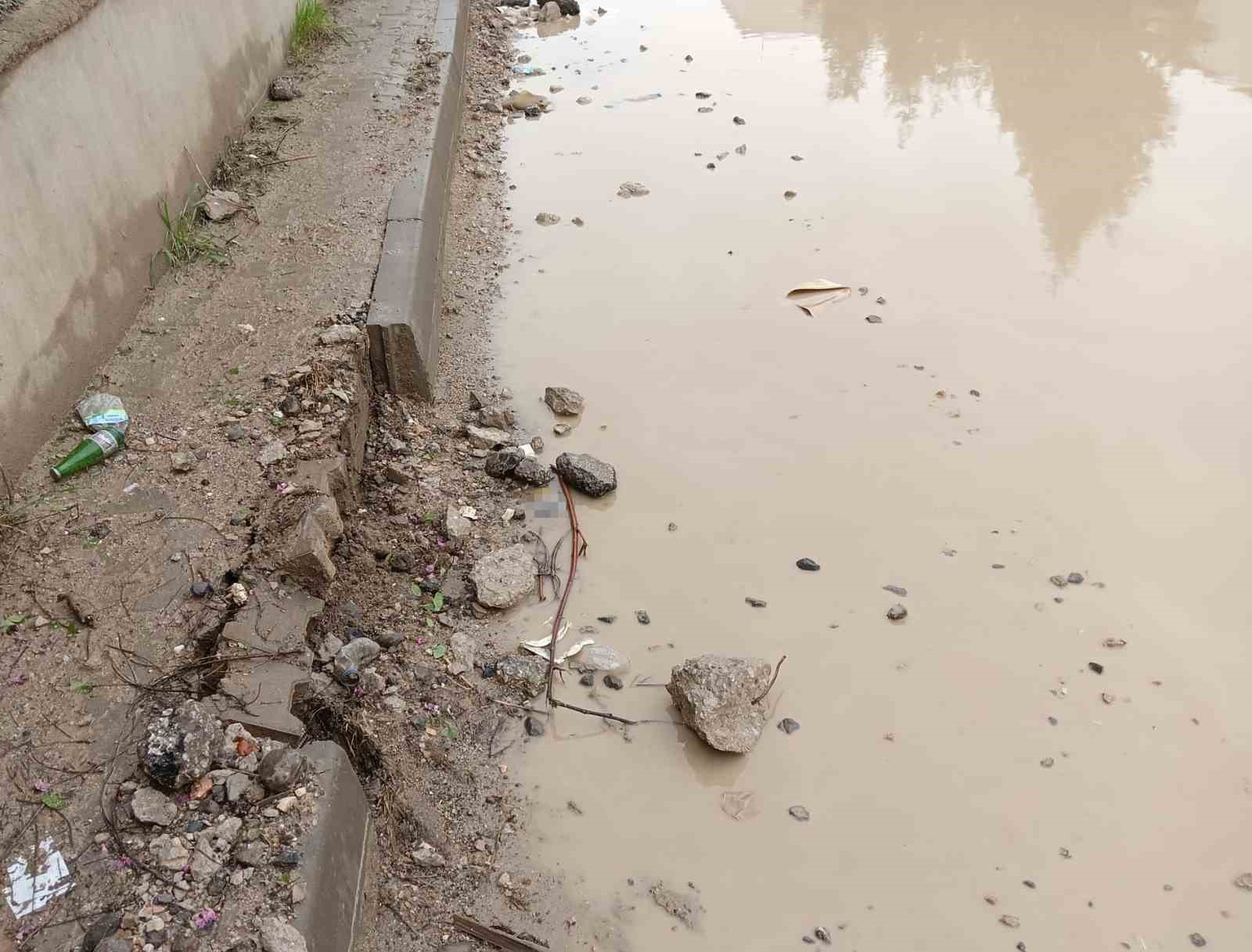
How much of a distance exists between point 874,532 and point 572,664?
1167 mm

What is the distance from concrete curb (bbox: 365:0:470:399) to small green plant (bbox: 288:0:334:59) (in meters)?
1.19

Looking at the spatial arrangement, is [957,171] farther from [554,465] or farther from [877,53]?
[554,465]

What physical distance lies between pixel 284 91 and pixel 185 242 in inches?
71.3

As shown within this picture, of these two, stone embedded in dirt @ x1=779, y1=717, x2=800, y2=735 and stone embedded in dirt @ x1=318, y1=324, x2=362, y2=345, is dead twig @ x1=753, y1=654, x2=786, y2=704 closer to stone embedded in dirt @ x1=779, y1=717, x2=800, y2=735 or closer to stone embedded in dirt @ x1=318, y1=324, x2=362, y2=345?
stone embedded in dirt @ x1=779, y1=717, x2=800, y2=735

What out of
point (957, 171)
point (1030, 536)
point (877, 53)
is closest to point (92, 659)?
point (1030, 536)

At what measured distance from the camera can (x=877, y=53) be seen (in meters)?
7.02

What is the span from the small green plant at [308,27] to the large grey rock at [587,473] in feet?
12.7

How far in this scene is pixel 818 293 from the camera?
4.50 m

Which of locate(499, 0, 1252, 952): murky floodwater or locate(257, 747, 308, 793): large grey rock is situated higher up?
locate(257, 747, 308, 793): large grey rock

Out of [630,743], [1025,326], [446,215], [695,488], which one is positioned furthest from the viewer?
[446,215]

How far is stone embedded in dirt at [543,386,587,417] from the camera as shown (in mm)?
3799

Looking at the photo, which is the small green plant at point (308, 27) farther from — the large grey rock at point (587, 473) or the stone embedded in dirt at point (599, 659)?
the stone embedded in dirt at point (599, 659)

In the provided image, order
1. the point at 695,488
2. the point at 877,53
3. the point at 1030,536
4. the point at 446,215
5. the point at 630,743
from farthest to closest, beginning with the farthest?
the point at 877,53 < the point at 446,215 < the point at 695,488 < the point at 1030,536 < the point at 630,743

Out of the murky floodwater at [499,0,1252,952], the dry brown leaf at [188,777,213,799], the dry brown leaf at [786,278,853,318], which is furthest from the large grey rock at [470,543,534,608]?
the dry brown leaf at [786,278,853,318]
